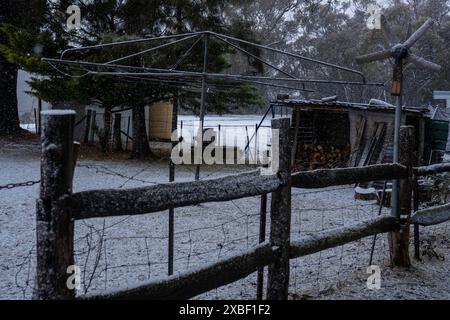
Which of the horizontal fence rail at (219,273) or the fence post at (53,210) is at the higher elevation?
the fence post at (53,210)

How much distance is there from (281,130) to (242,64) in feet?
99.1

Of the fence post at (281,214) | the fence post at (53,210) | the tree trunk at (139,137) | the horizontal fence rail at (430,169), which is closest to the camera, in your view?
the fence post at (53,210)

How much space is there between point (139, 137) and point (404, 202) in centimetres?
1183

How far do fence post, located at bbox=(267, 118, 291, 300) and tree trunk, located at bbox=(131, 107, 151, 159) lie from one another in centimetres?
1233

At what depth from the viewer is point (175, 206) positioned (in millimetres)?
2605

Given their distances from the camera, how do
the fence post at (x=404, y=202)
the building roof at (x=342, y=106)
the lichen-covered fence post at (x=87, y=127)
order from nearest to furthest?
the fence post at (x=404, y=202) → the building roof at (x=342, y=106) → the lichen-covered fence post at (x=87, y=127)

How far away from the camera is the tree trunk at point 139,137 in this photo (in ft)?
49.8

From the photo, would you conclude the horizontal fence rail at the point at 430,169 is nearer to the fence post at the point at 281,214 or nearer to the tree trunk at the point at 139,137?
the fence post at the point at 281,214

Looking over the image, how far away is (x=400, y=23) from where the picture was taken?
29344 millimetres

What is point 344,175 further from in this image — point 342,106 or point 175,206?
point 342,106

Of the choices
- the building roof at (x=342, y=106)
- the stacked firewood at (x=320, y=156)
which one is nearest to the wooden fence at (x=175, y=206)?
the building roof at (x=342, y=106)

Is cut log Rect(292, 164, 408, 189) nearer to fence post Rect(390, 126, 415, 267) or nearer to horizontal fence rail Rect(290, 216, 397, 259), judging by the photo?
fence post Rect(390, 126, 415, 267)

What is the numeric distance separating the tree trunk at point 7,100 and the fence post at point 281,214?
17444 mm
